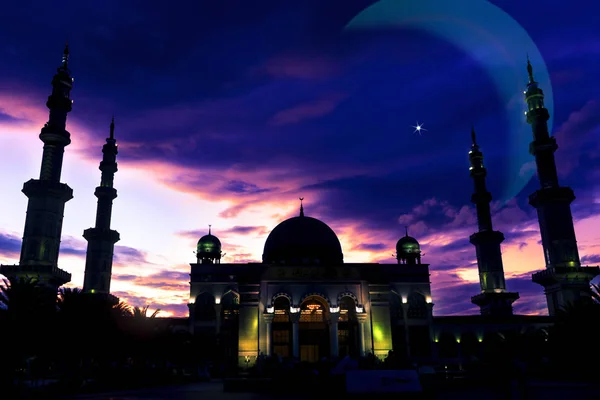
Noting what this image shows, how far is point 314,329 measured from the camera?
159 ft

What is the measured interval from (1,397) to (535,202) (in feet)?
196

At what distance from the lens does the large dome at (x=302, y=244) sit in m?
53.6

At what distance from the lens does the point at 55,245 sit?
176 ft

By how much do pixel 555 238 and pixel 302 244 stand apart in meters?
31.0

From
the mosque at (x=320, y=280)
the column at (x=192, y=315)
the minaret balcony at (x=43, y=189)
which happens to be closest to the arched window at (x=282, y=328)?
the mosque at (x=320, y=280)

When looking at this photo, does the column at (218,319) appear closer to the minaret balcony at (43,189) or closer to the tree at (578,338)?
the minaret balcony at (43,189)

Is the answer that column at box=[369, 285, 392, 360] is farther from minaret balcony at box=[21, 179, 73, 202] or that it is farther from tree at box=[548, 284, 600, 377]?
minaret balcony at box=[21, 179, 73, 202]

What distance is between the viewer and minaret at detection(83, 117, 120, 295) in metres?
64.1

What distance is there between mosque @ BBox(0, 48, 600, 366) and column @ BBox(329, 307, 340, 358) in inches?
3.9

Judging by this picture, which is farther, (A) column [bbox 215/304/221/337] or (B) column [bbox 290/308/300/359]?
(A) column [bbox 215/304/221/337]

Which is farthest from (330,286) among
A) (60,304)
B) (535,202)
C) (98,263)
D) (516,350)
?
(98,263)

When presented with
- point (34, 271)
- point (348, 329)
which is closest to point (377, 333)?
point (348, 329)

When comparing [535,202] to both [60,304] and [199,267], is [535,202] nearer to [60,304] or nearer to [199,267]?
[199,267]

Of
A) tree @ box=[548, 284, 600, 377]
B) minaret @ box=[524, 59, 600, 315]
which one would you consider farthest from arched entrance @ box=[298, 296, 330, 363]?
minaret @ box=[524, 59, 600, 315]
